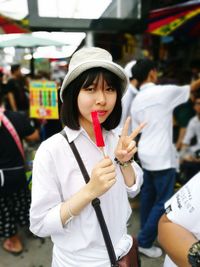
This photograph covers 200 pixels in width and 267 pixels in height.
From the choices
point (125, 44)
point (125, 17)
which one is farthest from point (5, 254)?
point (125, 44)

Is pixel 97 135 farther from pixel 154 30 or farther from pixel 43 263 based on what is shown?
pixel 154 30

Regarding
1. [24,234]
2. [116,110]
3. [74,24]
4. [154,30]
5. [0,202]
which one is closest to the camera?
[116,110]

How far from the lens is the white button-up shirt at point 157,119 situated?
2682 millimetres

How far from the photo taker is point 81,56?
4.16ft

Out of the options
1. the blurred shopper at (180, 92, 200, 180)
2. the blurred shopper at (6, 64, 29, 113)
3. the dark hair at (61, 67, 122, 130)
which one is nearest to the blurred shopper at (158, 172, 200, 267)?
the dark hair at (61, 67, 122, 130)

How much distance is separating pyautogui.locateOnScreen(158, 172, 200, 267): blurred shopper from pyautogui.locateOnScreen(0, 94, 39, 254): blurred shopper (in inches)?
73.1

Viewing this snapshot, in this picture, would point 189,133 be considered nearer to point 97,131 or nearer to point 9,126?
point 9,126

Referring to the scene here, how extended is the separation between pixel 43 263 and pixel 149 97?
1.95 metres

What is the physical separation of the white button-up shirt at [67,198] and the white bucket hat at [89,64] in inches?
10.1

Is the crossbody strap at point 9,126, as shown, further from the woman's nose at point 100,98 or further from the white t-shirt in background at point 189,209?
the white t-shirt in background at point 189,209

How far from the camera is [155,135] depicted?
2.80 meters

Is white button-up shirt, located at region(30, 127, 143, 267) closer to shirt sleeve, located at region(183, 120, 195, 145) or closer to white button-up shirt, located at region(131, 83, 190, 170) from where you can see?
white button-up shirt, located at region(131, 83, 190, 170)

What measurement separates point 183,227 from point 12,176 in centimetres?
199

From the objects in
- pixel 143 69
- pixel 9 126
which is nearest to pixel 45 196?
pixel 9 126
